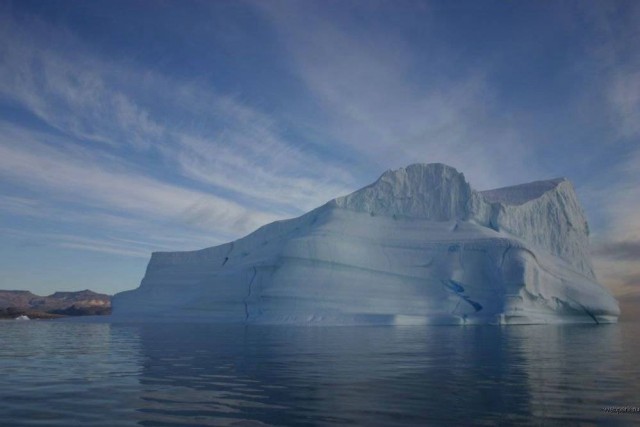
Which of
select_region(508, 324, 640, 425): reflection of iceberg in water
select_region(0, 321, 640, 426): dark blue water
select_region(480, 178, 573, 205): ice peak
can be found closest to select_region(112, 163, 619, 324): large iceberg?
select_region(480, 178, 573, 205): ice peak

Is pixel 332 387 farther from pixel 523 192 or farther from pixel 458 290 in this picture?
pixel 523 192

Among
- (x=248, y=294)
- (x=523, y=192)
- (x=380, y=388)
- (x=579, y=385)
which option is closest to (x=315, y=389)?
(x=380, y=388)

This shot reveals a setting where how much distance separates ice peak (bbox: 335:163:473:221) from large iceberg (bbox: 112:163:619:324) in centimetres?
7

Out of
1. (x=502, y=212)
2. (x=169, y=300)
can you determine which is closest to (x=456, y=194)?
(x=502, y=212)

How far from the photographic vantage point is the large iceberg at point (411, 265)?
31.9 meters

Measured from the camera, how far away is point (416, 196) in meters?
37.8

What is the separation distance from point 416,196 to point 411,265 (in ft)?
19.5

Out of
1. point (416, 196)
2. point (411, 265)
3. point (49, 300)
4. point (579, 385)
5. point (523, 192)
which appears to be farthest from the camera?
point (49, 300)

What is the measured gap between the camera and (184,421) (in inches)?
207

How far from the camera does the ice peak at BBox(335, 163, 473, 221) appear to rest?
123 feet

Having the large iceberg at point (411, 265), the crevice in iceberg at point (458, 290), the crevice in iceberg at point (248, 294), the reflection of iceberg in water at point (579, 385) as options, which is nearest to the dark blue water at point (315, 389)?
the reflection of iceberg in water at point (579, 385)

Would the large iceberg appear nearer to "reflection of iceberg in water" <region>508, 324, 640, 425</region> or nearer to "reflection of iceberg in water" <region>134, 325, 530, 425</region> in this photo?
"reflection of iceberg in water" <region>508, 324, 640, 425</region>

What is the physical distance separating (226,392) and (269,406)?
1200 millimetres

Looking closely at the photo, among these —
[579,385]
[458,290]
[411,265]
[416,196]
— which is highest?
[416,196]
